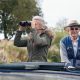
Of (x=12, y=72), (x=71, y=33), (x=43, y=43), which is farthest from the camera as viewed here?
(x=43, y=43)

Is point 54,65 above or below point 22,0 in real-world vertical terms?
below

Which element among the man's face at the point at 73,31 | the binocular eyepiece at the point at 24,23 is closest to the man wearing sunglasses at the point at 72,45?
the man's face at the point at 73,31

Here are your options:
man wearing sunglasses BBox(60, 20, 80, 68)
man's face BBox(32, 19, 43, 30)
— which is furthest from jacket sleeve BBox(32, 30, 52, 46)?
man wearing sunglasses BBox(60, 20, 80, 68)

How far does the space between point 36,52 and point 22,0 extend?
43.0m

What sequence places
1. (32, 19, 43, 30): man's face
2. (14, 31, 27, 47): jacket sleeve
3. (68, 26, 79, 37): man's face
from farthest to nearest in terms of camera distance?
(14, 31, 27, 47): jacket sleeve
(32, 19, 43, 30): man's face
(68, 26, 79, 37): man's face

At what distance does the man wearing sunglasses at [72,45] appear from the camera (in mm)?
6426

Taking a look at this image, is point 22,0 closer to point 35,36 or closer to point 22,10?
point 22,10

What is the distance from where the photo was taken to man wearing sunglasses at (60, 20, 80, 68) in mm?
6426

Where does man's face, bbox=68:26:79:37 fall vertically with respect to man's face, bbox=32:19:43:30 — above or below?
below

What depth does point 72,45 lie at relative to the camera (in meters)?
6.54

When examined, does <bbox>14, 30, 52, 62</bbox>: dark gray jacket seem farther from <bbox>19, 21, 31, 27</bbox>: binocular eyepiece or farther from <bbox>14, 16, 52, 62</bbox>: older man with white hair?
<bbox>19, 21, 31, 27</bbox>: binocular eyepiece

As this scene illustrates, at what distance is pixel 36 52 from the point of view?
7367mm

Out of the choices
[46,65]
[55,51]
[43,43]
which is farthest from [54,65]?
[55,51]

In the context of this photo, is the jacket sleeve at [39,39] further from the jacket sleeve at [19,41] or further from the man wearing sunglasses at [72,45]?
the man wearing sunglasses at [72,45]
